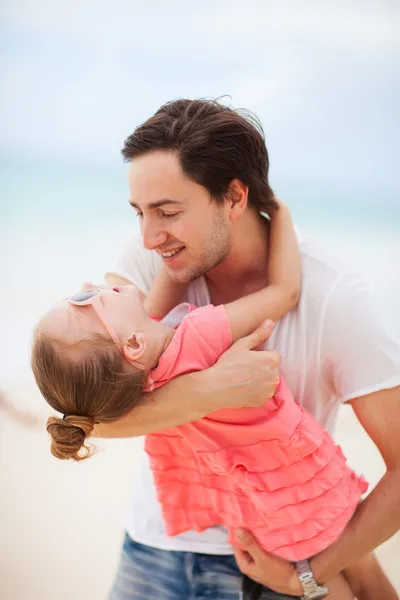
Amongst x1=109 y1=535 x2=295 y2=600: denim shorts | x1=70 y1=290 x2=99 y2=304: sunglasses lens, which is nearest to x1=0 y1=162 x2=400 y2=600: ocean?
x1=70 y1=290 x2=99 y2=304: sunglasses lens

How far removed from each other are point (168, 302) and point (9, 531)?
2409 millimetres

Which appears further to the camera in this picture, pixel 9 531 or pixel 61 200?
pixel 61 200

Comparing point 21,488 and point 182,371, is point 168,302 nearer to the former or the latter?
point 182,371

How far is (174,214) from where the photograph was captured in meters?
1.96

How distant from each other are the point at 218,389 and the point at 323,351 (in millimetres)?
327

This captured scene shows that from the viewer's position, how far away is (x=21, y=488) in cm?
420

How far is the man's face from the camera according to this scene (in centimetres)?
193

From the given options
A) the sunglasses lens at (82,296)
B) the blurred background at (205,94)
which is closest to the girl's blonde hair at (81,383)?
the sunglasses lens at (82,296)

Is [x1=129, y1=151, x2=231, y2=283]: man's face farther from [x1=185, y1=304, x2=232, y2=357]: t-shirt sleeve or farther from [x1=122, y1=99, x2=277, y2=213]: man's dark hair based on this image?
[x1=185, y1=304, x2=232, y2=357]: t-shirt sleeve

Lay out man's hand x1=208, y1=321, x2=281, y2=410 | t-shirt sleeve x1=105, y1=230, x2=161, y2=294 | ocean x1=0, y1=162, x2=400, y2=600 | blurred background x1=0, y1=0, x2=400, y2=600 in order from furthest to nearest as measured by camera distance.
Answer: blurred background x1=0, y1=0, x2=400, y2=600, ocean x1=0, y1=162, x2=400, y2=600, t-shirt sleeve x1=105, y1=230, x2=161, y2=294, man's hand x1=208, y1=321, x2=281, y2=410

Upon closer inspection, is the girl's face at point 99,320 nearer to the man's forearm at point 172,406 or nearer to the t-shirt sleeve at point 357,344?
the man's forearm at point 172,406

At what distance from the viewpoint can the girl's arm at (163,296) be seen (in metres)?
2.04

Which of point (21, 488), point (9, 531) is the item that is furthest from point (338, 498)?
point (21, 488)

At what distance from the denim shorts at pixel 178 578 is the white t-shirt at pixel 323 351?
3 centimetres
